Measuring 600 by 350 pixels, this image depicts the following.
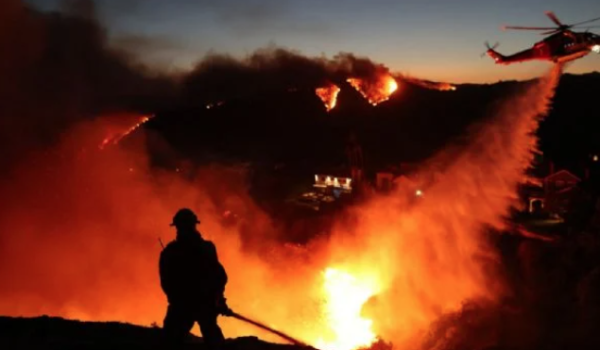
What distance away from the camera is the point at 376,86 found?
15.3 metres

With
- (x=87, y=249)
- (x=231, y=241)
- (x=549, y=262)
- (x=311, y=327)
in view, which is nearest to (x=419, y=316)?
(x=311, y=327)

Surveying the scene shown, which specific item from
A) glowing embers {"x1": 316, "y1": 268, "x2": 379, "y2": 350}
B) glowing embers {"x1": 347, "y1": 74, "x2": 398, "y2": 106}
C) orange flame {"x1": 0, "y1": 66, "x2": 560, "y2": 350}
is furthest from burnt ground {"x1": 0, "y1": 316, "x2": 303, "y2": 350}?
glowing embers {"x1": 316, "y1": 268, "x2": 379, "y2": 350}

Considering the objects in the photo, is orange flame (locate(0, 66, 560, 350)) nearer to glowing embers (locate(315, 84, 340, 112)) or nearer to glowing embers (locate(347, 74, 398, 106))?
A: glowing embers (locate(315, 84, 340, 112))

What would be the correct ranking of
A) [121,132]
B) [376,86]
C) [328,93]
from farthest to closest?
[376,86] → [121,132] → [328,93]

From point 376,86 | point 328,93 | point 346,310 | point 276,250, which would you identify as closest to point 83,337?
point 328,93

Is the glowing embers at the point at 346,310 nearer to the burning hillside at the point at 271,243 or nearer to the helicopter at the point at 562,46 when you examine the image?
the burning hillside at the point at 271,243

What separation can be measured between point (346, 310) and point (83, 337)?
14415mm

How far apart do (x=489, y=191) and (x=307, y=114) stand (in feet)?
116

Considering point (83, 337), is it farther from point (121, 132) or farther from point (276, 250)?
point (276, 250)

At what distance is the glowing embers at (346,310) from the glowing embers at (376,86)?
7849 millimetres

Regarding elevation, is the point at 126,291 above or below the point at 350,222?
below

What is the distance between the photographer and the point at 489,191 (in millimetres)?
27031

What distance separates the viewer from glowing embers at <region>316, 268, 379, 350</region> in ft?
56.9

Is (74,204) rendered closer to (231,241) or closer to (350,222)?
(231,241)
